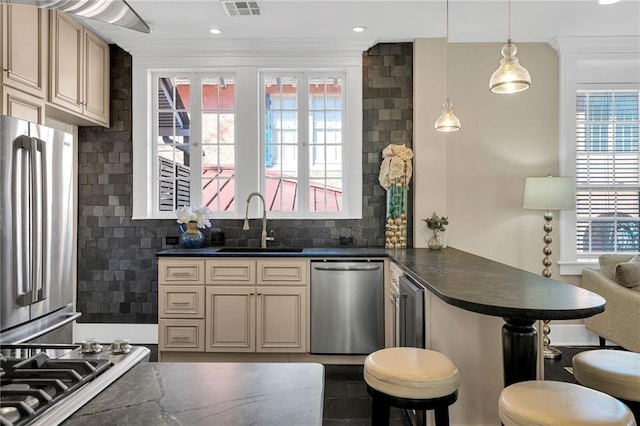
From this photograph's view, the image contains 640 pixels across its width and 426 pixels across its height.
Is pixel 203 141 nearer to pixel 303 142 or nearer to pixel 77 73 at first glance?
pixel 303 142

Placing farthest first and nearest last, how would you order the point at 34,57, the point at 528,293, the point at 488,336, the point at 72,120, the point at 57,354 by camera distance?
the point at 72,120
the point at 34,57
the point at 488,336
the point at 528,293
the point at 57,354

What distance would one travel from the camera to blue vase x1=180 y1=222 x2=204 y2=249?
374 centimetres

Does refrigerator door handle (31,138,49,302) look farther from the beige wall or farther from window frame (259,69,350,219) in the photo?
the beige wall

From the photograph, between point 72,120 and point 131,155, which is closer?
point 72,120

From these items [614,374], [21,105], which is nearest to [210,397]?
[614,374]

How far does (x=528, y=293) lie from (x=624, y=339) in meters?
2.28

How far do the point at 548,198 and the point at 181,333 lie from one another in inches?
134

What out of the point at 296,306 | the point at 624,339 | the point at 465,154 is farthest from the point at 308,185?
the point at 624,339

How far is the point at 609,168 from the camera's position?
158 inches

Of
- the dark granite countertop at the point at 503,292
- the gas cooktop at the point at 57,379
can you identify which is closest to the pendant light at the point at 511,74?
the dark granite countertop at the point at 503,292

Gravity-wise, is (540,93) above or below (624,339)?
above

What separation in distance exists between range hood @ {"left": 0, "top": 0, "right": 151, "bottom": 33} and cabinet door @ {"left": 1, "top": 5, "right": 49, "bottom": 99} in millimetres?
2211

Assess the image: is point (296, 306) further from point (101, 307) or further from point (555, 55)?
point (555, 55)

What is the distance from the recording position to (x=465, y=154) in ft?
13.1
